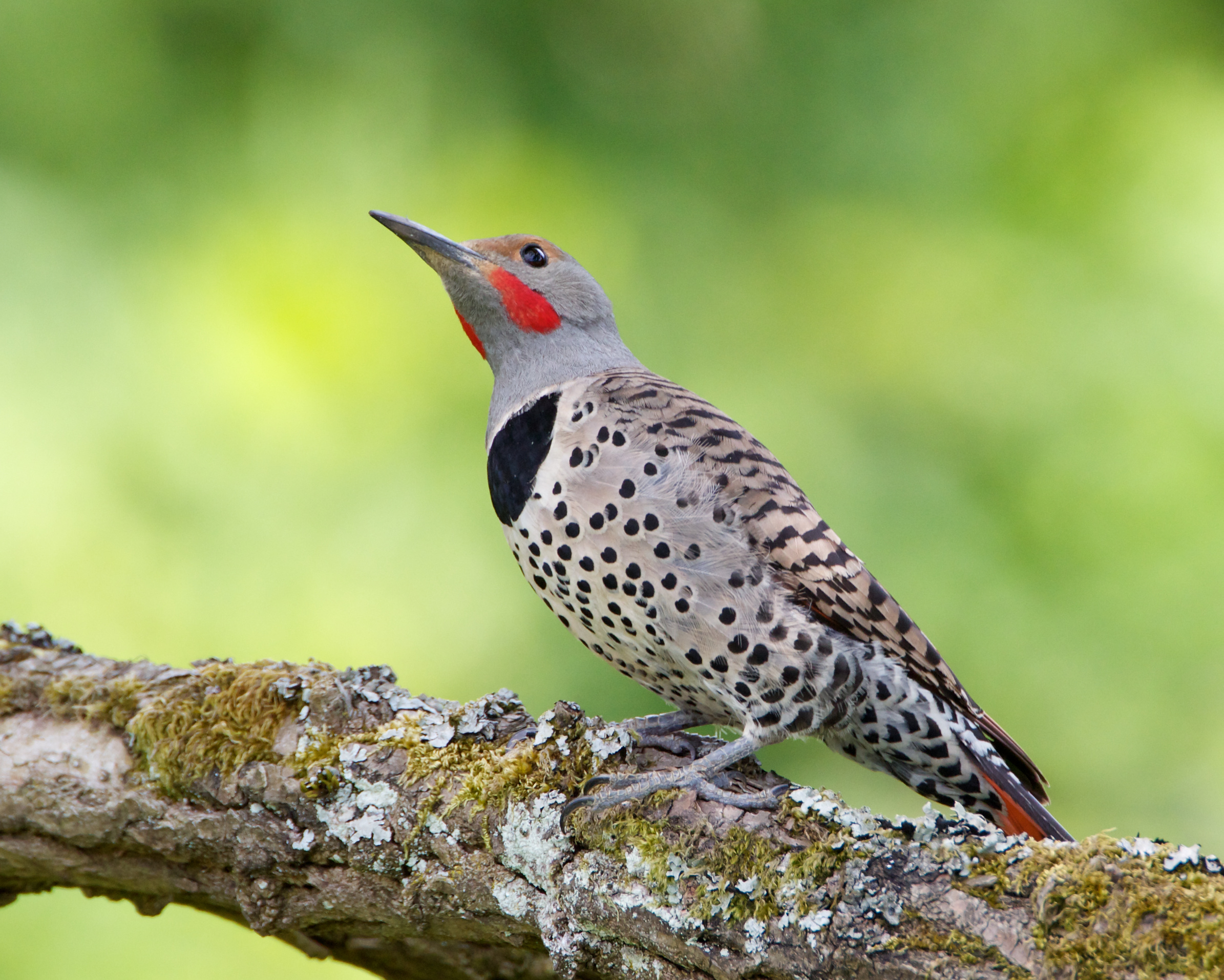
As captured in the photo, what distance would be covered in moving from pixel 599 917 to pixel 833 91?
325 centimetres

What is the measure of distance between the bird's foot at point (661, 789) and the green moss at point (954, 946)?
36 cm

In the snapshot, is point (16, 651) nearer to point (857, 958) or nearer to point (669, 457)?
point (669, 457)

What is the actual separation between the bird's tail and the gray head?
1.31 meters

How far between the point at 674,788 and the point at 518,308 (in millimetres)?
1314

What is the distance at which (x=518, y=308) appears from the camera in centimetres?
276

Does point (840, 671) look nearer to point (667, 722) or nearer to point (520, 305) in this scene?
point (667, 722)

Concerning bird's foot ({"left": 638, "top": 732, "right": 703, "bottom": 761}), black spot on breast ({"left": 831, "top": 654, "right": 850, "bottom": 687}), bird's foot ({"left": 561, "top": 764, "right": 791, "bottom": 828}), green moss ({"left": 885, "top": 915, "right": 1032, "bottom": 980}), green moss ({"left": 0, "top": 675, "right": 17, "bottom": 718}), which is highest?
black spot on breast ({"left": 831, "top": 654, "right": 850, "bottom": 687})

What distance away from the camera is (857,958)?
1670mm

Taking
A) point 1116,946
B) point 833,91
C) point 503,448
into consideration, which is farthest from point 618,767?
point 833,91

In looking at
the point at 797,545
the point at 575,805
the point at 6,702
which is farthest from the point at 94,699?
the point at 797,545

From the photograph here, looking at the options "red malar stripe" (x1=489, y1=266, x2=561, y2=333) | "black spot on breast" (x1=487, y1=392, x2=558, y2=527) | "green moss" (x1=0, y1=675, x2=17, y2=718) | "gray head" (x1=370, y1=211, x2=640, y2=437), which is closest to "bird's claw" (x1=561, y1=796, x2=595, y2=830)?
"black spot on breast" (x1=487, y1=392, x2=558, y2=527)

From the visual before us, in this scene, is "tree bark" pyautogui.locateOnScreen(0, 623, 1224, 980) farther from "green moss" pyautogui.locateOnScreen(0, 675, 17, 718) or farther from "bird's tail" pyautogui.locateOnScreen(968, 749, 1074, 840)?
"bird's tail" pyautogui.locateOnScreen(968, 749, 1074, 840)

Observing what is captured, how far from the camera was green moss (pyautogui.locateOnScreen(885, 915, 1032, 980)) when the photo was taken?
5.21ft

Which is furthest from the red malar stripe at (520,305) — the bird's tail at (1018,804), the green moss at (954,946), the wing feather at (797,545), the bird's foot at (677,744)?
the green moss at (954,946)
